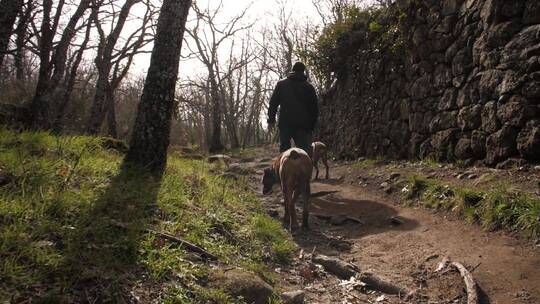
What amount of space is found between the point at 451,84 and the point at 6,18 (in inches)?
300

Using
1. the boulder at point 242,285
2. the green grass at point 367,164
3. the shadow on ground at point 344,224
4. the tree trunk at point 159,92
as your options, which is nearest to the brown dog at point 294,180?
the shadow on ground at point 344,224

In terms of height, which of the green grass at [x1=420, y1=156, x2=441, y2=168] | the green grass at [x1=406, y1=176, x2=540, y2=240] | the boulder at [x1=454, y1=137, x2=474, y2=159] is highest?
the boulder at [x1=454, y1=137, x2=474, y2=159]

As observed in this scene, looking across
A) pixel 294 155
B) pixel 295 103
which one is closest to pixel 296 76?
pixel 295 103

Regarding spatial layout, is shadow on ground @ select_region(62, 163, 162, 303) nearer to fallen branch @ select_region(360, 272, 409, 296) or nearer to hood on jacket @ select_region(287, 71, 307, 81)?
fallen branch @ select_region(360, 272, 409, 296)

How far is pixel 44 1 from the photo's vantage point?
22.9 feet

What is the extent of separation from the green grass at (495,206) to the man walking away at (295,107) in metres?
2.93

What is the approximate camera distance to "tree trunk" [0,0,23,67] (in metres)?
4.95

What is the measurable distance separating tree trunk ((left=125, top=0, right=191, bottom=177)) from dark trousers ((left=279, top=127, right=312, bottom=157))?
3.14m

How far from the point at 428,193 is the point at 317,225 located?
187cm

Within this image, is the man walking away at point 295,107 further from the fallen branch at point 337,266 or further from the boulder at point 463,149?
the fallen branch at point 337,266

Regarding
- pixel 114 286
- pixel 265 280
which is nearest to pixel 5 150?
pixel 114 286

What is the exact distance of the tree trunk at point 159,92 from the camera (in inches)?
211

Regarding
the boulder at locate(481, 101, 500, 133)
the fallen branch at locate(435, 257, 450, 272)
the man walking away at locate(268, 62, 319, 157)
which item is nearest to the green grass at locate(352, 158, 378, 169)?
the man walking away at locate(268, 62, 319, 157)

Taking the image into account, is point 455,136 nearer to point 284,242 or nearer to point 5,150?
point 284,242
